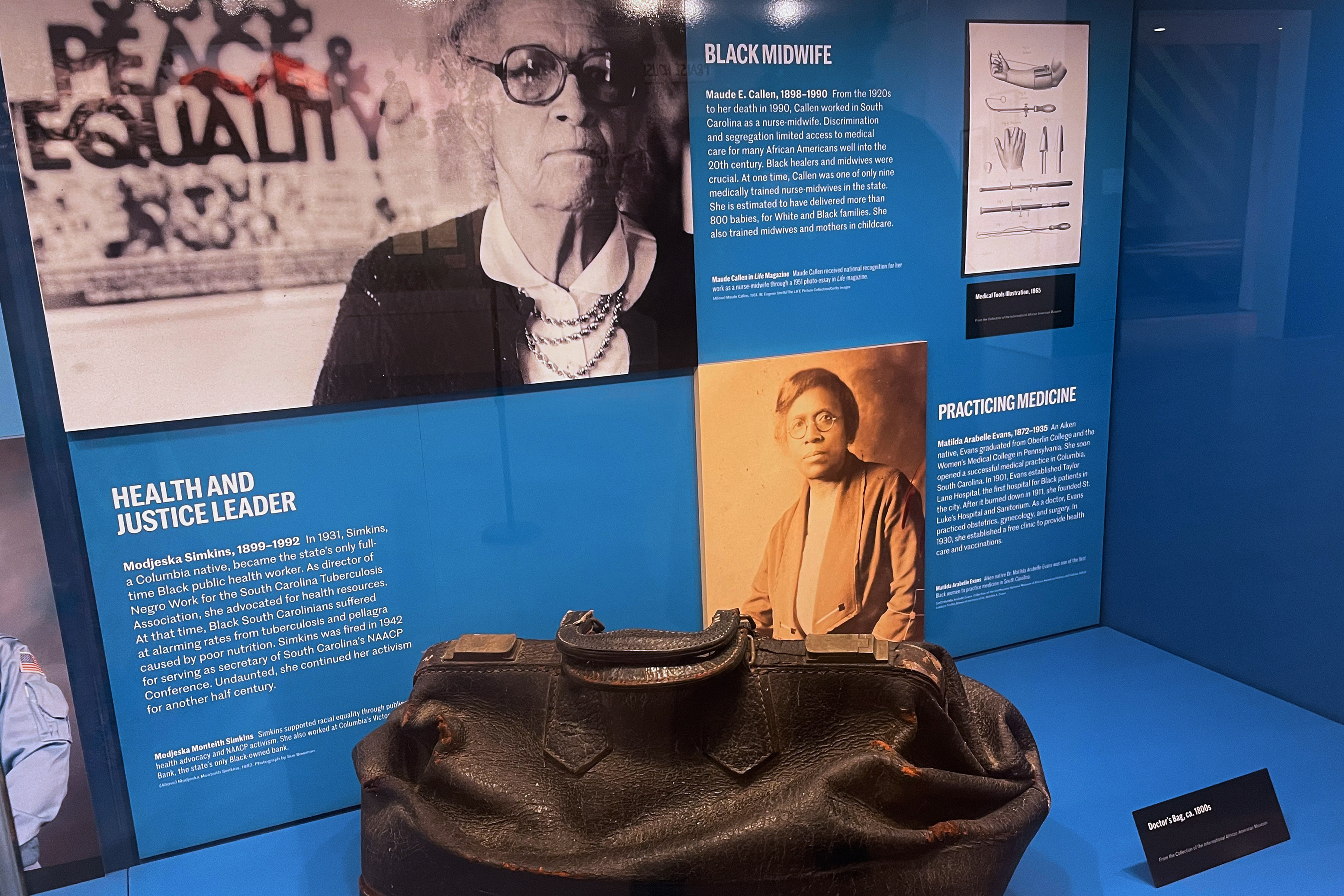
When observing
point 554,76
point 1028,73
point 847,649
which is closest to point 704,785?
point 847,649

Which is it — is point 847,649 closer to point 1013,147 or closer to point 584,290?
point 584,290

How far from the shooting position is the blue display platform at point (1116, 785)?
1.43m

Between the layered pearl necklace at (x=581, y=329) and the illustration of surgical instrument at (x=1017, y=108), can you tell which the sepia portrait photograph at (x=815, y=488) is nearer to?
the layered pearl necklace at (x=581, y=329)

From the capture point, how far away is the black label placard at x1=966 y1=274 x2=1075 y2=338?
191 cm

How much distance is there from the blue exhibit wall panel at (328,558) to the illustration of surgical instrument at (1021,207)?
2.15 feet

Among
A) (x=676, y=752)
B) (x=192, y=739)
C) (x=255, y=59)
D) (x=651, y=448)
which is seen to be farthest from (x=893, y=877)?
(x=255, y=59)

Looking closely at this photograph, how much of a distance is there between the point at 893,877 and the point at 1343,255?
122 centimetres

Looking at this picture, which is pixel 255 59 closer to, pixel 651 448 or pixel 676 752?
pixel 651 448

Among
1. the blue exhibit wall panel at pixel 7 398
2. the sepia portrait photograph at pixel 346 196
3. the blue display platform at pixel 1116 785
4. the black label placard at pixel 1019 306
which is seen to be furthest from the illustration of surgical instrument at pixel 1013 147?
the blue exhibit wall panel at pixel 7 398

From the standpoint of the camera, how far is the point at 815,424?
1822 mm

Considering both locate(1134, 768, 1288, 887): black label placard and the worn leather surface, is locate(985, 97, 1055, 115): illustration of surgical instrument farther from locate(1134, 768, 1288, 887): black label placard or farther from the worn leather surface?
locate(1134, 768, 1288, 887): black label placard

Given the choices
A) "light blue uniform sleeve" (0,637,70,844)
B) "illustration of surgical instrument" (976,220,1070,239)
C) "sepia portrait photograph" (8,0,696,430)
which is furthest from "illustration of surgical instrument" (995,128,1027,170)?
"light blue uniform sleeve" (0,637,70,844)

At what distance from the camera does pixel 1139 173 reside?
6.45 ft

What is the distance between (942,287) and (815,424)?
1.15 feet
